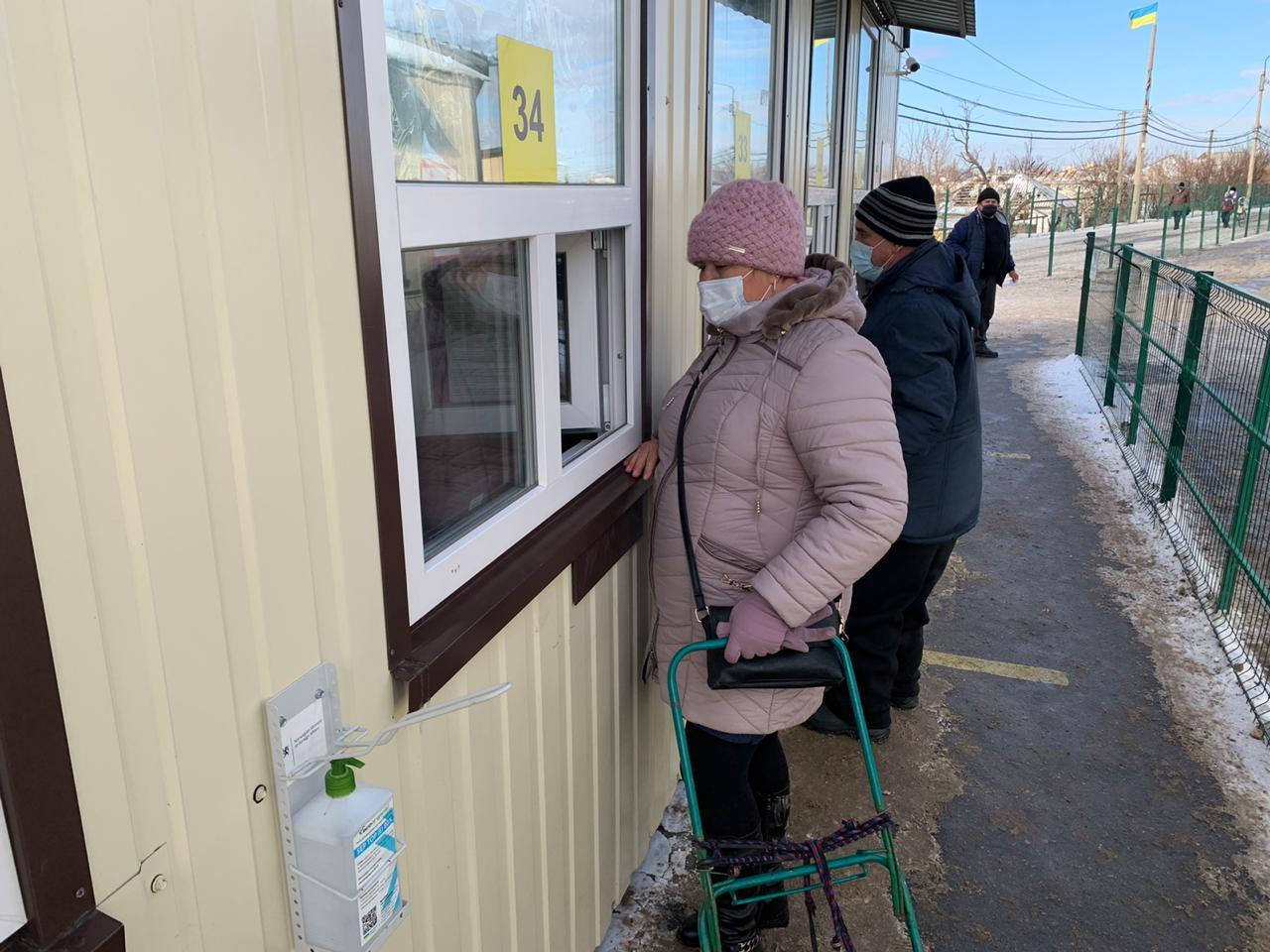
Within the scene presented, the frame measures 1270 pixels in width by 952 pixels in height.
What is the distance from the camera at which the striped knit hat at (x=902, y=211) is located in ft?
10.3

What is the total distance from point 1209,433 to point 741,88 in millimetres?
3379

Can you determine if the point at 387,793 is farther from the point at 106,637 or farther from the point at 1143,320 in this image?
the point at 1143,320

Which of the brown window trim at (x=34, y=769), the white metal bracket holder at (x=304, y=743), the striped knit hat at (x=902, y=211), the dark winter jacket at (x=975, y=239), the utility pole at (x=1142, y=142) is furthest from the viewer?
the utility pole at (x=1142, y=142)

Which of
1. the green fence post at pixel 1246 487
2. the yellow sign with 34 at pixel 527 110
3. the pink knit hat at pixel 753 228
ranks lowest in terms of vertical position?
the green fence post at pixel 1246 487

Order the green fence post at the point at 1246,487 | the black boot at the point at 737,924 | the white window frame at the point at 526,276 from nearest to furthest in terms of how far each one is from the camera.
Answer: the white window frame at the point at 526,276
the black boot at the point at 737,924
the green fence post at the point at 1246,487

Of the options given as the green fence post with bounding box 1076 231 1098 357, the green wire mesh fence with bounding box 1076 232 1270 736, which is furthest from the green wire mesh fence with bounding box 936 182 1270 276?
the green wire mesh fence with bounding box 1076 232 1270 736

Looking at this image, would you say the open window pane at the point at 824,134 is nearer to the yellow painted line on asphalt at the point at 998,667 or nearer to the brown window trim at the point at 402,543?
the yellow painted line on asphalt at the point at 998,667

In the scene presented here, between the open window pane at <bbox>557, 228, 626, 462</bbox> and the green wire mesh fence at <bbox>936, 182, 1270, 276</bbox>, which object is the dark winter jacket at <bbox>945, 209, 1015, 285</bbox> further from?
the green wire mesh fence at <bbox>936, 182, 1270, 276</bbox>

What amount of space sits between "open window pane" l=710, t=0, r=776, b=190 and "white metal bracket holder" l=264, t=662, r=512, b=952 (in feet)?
7.74

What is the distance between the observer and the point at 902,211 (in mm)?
3135

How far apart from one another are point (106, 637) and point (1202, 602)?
5.12 m

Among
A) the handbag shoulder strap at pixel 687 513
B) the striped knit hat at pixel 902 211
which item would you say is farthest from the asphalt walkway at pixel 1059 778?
the striped knit hat at pixel 902 211

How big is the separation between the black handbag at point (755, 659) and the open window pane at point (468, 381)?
0.39 metres

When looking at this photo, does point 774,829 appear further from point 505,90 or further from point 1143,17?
point 1143,17
